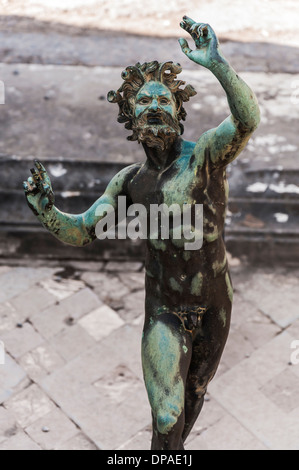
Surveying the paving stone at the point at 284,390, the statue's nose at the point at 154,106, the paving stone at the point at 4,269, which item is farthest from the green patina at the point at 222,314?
the paving stone at the point at 4,269

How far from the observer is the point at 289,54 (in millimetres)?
12469

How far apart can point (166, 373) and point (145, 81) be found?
1.47m

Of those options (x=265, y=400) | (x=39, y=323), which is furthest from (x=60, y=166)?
(x=265, y=400)

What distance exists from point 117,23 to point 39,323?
541 centimetres

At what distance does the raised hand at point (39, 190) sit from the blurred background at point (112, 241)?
285 centimetres

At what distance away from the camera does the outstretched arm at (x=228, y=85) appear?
491 centimetres

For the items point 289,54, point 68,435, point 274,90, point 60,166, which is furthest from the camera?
point 289,54

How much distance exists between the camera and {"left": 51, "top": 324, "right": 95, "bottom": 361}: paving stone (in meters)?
8.60

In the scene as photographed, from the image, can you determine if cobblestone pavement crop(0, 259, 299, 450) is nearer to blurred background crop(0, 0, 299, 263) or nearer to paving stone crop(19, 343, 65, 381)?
paving stone crop(19, 343, 65, 381)

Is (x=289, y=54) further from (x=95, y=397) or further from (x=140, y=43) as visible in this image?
(x=95, y=397)

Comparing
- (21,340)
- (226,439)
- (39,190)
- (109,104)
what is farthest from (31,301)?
(39,190)

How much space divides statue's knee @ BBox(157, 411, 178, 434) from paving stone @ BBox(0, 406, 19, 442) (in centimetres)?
279

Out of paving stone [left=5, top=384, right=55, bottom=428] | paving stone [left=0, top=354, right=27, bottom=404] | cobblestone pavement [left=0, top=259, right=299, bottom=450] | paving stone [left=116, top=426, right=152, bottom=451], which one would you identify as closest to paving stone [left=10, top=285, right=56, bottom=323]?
cobblestone pavement [left=0, top=259, right=299, bottom=450]

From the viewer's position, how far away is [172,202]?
17.6 feet
